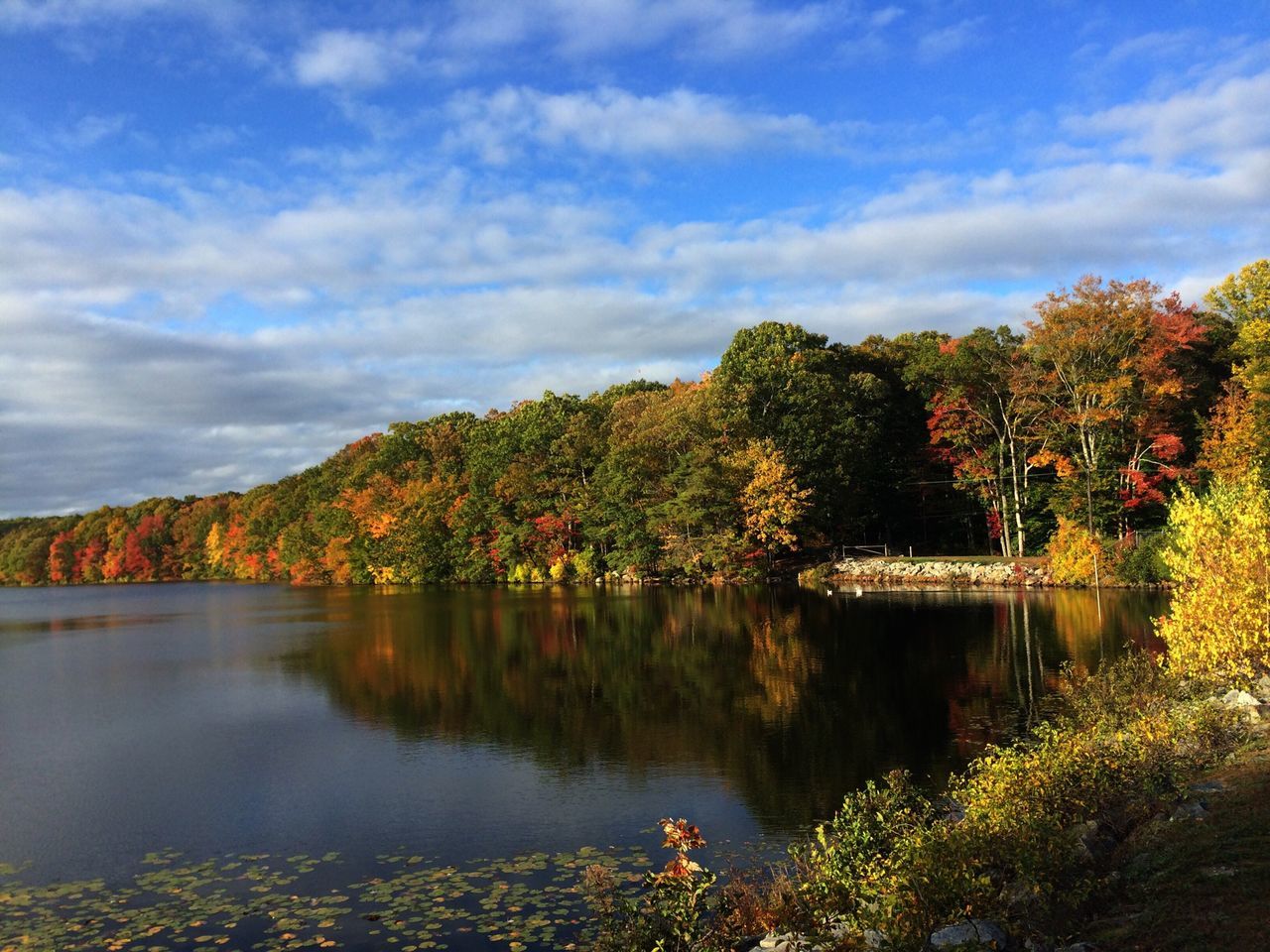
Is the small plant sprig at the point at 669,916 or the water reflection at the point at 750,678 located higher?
the small plant sprig at the point at 669,916

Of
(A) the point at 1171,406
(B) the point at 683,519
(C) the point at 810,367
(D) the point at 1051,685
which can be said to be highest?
(C) the point at 810,367

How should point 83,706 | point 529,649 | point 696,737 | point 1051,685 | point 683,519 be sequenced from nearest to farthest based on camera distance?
point 696,737 → point 1051,685 → point 83,706 → point 529,649 → point 683,519

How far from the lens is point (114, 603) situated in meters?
72.0

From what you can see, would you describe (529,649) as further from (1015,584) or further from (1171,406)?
(1171,406)

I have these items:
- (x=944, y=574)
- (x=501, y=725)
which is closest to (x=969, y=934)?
(x=501, y=725)

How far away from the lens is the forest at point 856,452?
A: 46.5 m

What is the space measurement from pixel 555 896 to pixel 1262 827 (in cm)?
709

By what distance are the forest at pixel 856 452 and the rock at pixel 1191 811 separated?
36.4 m

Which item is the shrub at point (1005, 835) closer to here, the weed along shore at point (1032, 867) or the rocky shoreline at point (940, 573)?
the weed along shore at point (1032, 867)

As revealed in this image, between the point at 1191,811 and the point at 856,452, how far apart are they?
48.0 meters

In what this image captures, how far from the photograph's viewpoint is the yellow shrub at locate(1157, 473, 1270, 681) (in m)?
14.6

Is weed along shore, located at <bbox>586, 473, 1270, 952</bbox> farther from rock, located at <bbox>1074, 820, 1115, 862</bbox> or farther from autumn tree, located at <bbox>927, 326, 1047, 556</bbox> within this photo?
autumn tree, located at <bbox>927, 326, 1047, 556</bbox>

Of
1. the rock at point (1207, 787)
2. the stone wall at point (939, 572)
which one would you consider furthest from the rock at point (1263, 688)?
the stone wall at point (939, 572)

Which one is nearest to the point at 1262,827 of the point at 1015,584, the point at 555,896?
the point at 555,896
